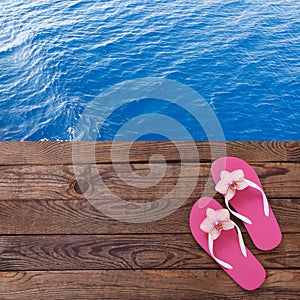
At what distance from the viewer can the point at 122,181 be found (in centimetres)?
149

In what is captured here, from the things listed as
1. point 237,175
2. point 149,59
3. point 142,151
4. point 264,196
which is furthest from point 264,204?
point 149,59

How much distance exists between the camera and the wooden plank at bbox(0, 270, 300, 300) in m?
1.19

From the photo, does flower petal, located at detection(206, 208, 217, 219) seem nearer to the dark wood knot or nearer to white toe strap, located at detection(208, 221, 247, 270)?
white toe strap, located at detection(208, 221, 247, 270)

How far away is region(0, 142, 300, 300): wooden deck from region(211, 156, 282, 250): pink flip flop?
0.09 feet

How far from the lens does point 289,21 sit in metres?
4.52

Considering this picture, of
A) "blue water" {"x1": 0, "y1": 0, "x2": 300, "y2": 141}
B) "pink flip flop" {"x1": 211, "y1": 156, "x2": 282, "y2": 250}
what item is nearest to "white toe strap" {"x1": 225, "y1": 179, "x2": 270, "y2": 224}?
"pink flip flop" {"x1": 211, "y1": 156, "x2": 282, "y2": 250}

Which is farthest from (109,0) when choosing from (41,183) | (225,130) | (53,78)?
(41,183)

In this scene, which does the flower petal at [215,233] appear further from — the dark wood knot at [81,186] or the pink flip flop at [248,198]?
the dark wood knot at [81,186]

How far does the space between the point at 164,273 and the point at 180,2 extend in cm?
431

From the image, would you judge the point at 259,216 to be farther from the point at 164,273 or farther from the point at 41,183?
the point at 41,183

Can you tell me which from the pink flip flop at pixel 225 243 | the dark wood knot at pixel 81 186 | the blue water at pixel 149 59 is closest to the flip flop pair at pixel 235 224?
the pink flip flop at pixel 225 243

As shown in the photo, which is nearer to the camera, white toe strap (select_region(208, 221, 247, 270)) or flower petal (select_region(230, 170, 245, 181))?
white toe strap (select_region(208, 221, 247, 270))

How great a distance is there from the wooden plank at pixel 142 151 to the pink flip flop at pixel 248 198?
0.06 m

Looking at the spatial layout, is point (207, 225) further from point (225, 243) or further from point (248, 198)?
point (248, 198)
